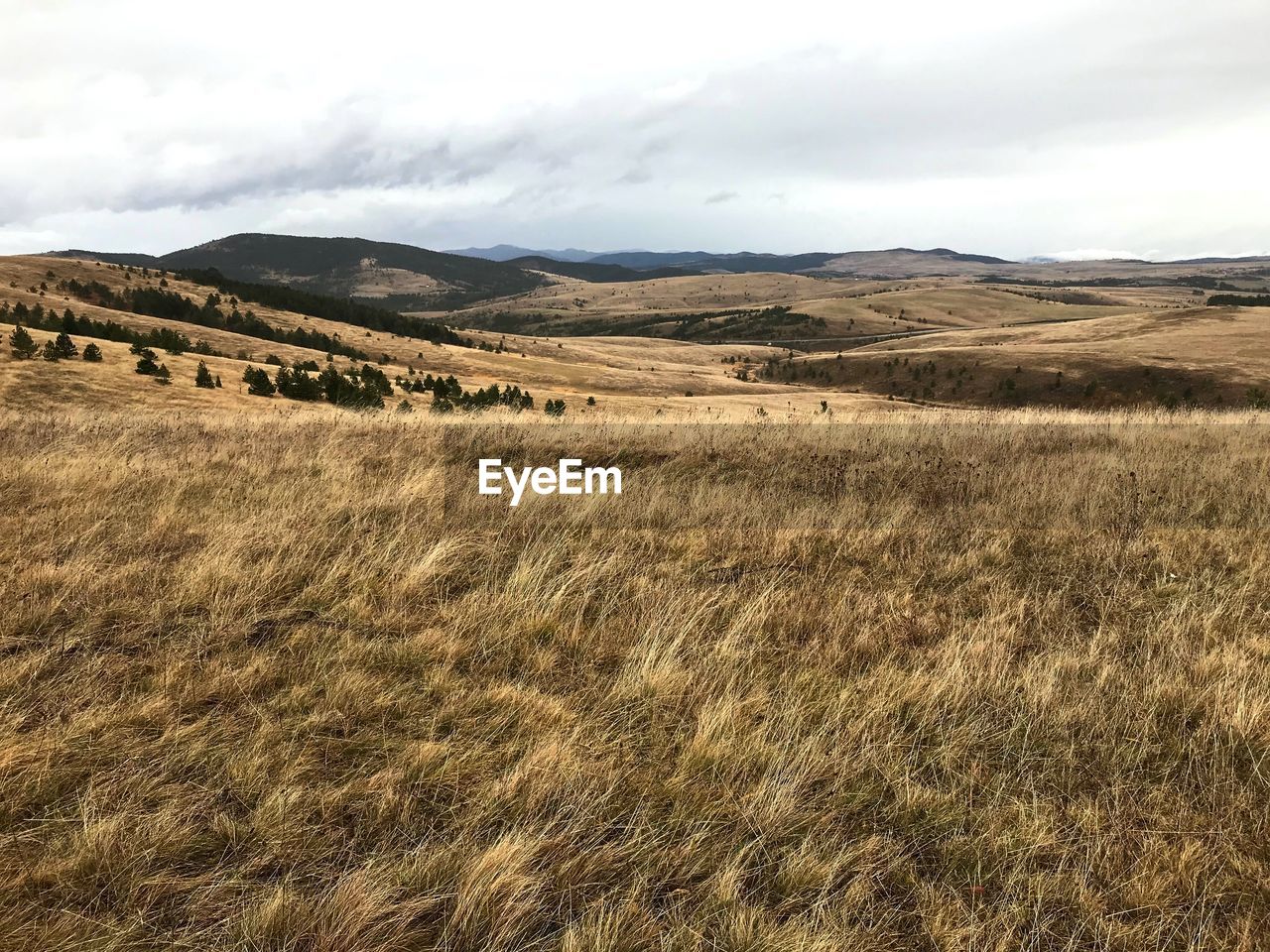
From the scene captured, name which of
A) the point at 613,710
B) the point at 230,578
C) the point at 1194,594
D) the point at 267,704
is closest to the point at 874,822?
the point at 613,710

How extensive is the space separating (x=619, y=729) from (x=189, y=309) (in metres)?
89.0

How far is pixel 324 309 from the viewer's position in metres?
95.4

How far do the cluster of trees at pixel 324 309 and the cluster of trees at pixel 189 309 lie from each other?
8669 millimetres

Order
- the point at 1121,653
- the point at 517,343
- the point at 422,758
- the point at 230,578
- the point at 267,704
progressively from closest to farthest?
1. the point at 422,758
2. the point at 267,704
3. the point at 1121,653
4. the point at 230,578
5. the point at 517,343

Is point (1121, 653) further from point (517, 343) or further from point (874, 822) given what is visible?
point (517, 343)

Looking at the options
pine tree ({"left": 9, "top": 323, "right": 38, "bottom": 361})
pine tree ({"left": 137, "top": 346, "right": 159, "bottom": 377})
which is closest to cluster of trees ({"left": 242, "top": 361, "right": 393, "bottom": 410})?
pine tree ({"left": 137, "top": 346, "right": 159, "bottom": 377})

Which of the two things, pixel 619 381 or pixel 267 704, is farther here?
pixel 619 381

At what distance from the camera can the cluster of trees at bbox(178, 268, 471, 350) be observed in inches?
3499

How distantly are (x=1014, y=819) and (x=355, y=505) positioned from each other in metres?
5.81

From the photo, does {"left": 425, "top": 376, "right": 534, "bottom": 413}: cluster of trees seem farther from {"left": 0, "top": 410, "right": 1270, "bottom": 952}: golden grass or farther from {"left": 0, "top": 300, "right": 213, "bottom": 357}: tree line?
{"left": 0, "top": 410, "right": 1270, "bottom": 952}: golden grass

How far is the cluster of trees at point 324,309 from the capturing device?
88875 millimetres

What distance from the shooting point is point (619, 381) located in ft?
204

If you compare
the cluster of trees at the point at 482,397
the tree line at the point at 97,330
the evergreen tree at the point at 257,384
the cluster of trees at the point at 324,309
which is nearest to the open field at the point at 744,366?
the evergreen tree at the point at 257,384

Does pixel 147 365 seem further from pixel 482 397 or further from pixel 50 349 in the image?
pixel 482 397
